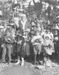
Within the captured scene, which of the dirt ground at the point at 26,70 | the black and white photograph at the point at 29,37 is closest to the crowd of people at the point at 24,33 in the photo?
the black and white photograph at the point at 29,37

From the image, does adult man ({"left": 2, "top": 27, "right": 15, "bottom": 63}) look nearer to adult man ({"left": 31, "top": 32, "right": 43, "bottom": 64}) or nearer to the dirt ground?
the dirt ground

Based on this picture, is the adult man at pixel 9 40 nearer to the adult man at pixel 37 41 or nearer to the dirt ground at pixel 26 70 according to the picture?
the dirt ground at pixel 26 70

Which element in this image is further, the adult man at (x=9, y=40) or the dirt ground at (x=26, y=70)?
the adult man at (x=9, y=40)

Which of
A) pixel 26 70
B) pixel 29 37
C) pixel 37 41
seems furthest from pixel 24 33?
pixel 26 70

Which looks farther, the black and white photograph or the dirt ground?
the black and white photograph

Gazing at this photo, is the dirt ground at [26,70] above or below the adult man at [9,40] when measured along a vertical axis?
below

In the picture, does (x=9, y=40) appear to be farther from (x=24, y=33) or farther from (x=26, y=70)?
(x=26, y=70)

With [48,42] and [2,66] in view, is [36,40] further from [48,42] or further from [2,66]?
[2,66]

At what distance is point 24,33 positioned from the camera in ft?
10.9

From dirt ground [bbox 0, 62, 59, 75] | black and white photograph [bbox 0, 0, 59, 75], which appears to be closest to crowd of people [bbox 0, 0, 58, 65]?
black and white photograph [bbox 0, 0, 59, 75]

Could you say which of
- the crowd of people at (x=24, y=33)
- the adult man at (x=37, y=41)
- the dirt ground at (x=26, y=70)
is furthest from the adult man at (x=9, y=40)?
the adult man at (x=37, y=41)

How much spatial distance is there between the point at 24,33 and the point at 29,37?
11 centimetres

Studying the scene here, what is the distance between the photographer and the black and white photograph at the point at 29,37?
329 cm

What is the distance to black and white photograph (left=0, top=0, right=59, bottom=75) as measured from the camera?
329 centimetres
